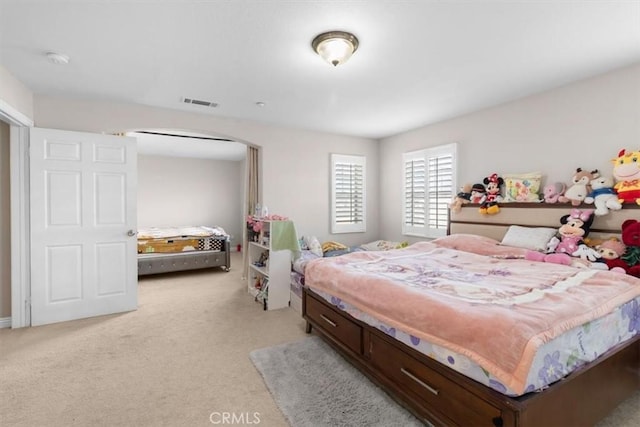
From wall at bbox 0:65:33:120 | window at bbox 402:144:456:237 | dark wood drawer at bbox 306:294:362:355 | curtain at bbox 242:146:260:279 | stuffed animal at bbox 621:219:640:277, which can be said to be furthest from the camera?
curtain at bbox 242:146:260:279

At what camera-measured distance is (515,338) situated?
132 centimetres

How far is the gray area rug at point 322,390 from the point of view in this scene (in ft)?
5.95

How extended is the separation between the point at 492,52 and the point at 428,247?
206 cm

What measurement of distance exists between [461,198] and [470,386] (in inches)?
119

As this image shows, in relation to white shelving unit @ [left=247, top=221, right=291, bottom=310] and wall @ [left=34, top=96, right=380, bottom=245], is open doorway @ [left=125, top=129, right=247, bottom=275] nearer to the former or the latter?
wall @ [left=34, top=96, right=380, bottom=245]

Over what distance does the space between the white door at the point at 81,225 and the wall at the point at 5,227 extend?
27 centimetres

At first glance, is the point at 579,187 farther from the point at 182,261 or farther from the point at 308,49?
the point at 182,261

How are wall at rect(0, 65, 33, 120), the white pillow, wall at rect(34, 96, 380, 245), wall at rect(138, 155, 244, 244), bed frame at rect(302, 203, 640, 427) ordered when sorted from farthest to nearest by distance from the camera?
wall at rect(138, 155, 244, 244) → wall at rect(34, 96, 380, 245) → the white pillow → wall at rect(0, 65, 33, 120) → bed frame at rect(302, 203, 640, 427)

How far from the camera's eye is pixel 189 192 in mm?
7805

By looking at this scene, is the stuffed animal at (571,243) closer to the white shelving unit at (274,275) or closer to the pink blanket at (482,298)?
the pink blanket at (482,298)

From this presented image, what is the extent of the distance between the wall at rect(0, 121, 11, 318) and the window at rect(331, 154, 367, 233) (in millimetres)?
4002

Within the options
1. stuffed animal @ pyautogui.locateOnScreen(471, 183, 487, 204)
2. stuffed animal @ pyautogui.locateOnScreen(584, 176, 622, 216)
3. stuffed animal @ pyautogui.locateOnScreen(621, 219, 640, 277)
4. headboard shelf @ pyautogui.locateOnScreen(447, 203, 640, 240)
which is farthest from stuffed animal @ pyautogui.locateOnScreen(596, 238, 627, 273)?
stuffed animal @ pyautogui.locateOnScreen(471, 183, 487, 204)

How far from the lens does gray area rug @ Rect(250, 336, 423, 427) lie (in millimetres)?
1812

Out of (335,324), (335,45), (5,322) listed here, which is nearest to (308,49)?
(335,45)
